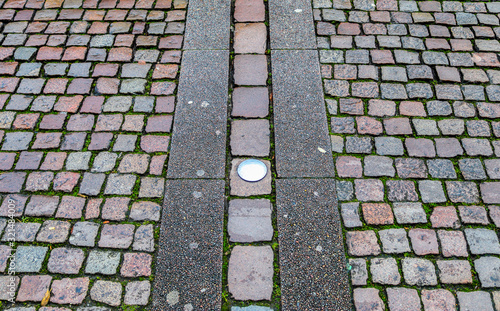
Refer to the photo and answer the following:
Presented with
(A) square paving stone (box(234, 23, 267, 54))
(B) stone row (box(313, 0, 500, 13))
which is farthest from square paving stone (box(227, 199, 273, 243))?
(B) stone row (box(313, 0, 500, 13))

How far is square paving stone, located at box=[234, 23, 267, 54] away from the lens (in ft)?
13.1

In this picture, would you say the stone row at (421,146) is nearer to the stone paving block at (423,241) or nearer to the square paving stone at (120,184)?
the stone paving block at (423,241)

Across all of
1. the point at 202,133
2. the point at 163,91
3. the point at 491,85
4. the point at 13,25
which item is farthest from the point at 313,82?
the point at 13,25

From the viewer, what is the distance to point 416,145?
3.24 meters

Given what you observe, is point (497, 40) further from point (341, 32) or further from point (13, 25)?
point (13, 25)

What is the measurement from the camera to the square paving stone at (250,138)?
3.19 metres

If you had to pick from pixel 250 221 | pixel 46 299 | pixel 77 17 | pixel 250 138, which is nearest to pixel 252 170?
pixel 250 138

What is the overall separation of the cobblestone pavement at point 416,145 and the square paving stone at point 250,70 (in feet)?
2.00

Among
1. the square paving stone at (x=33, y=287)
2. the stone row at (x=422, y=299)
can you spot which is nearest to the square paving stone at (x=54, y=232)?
the square paving stone at (x=33, y=287)

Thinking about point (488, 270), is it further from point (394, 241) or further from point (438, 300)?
point (394, 241)

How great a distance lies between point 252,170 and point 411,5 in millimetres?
2926

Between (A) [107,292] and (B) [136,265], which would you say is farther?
(B) [136,265]

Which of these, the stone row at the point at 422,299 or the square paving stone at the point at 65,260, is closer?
the stone row at the point at 422,299

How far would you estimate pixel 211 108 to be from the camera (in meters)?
3.45
